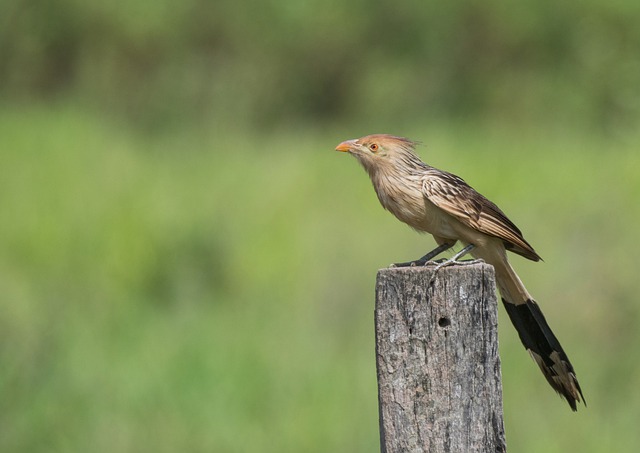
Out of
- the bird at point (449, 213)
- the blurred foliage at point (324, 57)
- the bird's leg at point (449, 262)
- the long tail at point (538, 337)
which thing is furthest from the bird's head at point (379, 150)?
the blurred foliage at point (324, 57)

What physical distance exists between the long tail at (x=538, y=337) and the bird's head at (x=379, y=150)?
26.9 inches

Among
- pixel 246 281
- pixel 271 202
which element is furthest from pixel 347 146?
pixel 271 202

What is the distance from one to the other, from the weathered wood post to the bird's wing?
125cm

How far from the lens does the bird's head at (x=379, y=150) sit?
17.5 feet

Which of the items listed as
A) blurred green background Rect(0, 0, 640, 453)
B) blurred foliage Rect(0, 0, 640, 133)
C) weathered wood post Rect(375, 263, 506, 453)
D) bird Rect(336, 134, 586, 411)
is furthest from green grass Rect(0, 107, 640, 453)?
weathered wood post Rect(375, 263, 506, 453)

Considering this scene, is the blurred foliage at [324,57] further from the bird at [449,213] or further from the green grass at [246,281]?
the bird at [449,213]

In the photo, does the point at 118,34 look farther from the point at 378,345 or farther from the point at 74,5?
the point at 378,345

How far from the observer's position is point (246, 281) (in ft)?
38.1

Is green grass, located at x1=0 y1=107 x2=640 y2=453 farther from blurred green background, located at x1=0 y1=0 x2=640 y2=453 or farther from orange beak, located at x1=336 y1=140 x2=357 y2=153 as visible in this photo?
orange beak, located at x1=336 y1=140 x2=357 y2=153

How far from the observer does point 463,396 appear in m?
3.81

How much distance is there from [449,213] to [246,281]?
263 inches

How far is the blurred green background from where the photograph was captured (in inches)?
345

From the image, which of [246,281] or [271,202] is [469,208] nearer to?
[246,281]

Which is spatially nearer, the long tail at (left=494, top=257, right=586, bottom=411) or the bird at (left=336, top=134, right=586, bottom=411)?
the long tail at (left=494, top=257, right=586, bottom=411)
